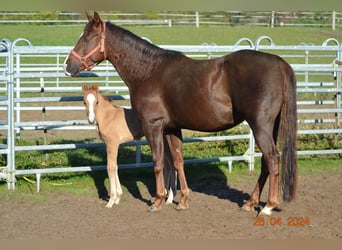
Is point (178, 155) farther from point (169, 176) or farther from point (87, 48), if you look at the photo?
point (87, 48)

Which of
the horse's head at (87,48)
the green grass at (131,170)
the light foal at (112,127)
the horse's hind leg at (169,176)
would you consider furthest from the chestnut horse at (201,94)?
the green grass at (131,170)

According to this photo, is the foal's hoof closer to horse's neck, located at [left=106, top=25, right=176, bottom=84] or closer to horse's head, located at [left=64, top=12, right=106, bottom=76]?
horse's neck, located at [left=106, top=25, right=176, bottom=84]

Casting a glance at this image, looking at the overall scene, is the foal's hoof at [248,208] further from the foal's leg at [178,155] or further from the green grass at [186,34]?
the green grass at [186,34]

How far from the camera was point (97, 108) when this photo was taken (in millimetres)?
7297

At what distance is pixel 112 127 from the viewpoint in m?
7.28

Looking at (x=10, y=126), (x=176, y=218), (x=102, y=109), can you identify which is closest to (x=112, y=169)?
(x=102, y=109)

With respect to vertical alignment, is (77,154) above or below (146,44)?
below

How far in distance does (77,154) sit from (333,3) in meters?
4.94

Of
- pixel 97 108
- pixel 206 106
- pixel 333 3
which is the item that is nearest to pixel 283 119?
pixel 206 106

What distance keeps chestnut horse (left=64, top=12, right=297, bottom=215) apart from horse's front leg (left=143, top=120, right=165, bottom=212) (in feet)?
0.04

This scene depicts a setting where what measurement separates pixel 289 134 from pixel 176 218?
158 centimetres

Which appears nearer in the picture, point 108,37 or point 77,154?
point 108,37

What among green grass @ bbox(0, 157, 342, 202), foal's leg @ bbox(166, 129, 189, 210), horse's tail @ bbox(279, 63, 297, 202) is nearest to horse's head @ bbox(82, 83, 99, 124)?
foal's leg @ bbox(166, 129, 189, 210)

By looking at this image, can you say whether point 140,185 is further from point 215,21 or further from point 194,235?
point 215,21
